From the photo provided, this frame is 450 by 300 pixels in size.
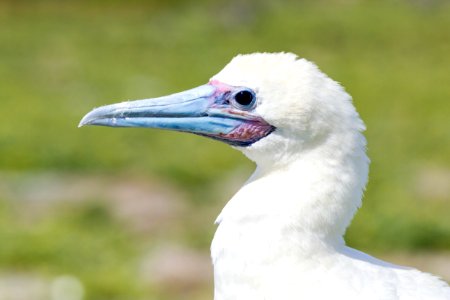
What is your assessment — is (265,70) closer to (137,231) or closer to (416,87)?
(137,231)

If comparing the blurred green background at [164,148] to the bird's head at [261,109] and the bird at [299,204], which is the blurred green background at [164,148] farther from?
the bird at [299,204]

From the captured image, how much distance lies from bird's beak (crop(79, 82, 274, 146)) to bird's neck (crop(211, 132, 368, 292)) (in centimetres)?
26

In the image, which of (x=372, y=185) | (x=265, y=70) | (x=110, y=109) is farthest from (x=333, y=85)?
(x=372, y=185)

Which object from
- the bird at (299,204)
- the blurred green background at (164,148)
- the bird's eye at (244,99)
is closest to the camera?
the bird at (299,204)

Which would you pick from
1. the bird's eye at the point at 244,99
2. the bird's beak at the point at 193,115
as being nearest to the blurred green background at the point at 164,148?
the bird's beak at the point at 193,115

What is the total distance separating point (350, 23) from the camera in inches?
925

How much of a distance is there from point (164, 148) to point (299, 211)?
29.5ft

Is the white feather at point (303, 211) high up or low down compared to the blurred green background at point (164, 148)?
down

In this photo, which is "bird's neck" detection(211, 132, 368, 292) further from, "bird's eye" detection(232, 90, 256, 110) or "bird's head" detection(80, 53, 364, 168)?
"bird's eye" detection(232, 90, 256, 110)

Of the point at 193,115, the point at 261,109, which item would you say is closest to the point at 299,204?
the point at 261,109

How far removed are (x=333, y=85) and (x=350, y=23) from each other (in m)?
19.3

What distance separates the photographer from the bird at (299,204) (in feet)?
14.0

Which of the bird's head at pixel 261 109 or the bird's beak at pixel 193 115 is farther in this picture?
the bird's beak at pixel 193 115

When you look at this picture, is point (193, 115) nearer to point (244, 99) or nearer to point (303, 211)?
point (244, 99)
